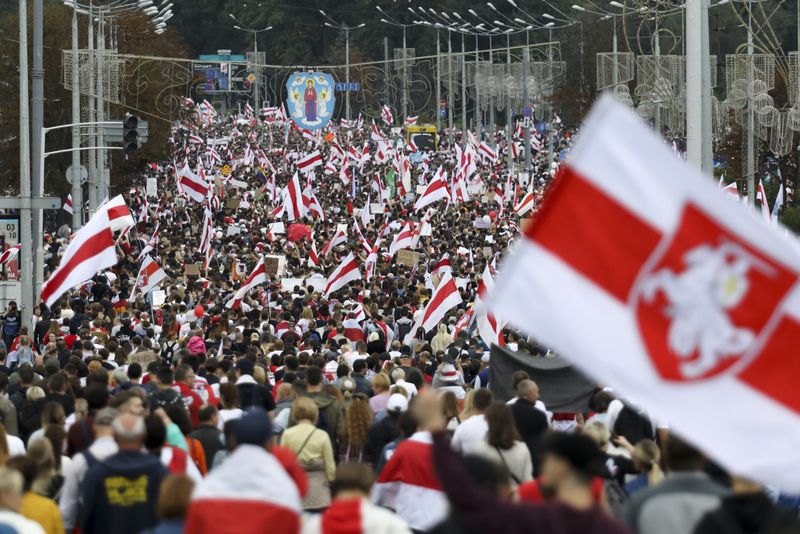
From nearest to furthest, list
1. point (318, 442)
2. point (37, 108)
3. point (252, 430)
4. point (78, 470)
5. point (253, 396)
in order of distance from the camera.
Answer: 1. point (252, 430)
2. point (78, 470)
3. point (318, 442)
4. point (253, 396)
5. point (37, 108)

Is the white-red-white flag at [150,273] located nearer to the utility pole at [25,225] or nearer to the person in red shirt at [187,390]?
the utility pole at [25,225]

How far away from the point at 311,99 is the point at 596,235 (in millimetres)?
52646

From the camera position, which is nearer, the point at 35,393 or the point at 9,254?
the point at 35,393

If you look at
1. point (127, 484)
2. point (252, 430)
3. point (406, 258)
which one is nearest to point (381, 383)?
point (127, 484)

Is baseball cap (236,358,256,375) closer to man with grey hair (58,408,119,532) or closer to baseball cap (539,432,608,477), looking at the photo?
man with grey hair (58,408,119,532)

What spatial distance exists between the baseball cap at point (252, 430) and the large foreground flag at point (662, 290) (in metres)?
2.07

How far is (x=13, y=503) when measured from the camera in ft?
23.8

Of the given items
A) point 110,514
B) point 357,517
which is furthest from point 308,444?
point 357,517

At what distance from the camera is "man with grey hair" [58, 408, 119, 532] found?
8.34 metres

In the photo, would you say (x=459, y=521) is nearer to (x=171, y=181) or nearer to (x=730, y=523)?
(x=730, y=523)

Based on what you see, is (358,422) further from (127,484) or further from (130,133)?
(130,133)

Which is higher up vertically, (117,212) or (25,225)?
(117,212)

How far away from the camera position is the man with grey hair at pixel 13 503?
7051mm

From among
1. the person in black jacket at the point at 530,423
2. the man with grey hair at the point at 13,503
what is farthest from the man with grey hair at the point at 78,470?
the person in black jacket at the point at 530,423
